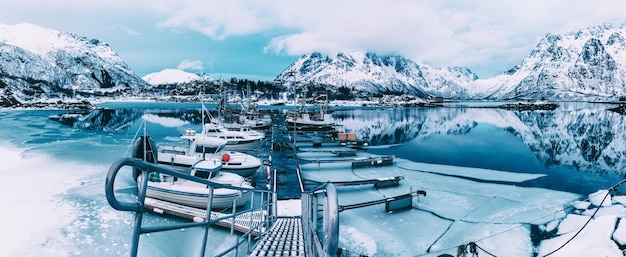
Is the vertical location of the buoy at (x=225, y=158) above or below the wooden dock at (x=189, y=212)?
above

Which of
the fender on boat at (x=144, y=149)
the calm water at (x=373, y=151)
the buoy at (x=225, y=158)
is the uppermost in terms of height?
the fender on boat at (x=144, y=149)

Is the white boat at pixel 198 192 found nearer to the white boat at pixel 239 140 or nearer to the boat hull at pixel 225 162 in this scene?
the boat hull at pixel 225 162

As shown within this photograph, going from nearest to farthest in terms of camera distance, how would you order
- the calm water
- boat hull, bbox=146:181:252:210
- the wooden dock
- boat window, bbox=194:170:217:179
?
the calm water
the wooden dock
boat hull, bbox=146:181:252:210
boat window, bbox=194:170:217:179

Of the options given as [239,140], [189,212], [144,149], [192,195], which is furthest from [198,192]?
[239,140]

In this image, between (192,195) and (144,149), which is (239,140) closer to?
(144,149)

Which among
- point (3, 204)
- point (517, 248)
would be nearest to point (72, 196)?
point (3, 204)

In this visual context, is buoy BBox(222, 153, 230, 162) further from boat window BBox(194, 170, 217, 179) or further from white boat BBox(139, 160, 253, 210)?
boat window BBox(194, 170, 217, 179)

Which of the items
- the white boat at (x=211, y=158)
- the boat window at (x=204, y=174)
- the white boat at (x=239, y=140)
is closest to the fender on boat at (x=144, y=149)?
the boat window at (x=204, y=174)

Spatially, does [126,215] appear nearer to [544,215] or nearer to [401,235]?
[401,235]

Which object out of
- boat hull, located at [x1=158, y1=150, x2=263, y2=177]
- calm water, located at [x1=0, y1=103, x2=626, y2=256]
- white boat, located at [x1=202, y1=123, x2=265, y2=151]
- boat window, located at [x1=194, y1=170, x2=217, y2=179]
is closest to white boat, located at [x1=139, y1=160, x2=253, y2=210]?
boat window, located at [x1=194, y1=170, x2=217, y2=179]

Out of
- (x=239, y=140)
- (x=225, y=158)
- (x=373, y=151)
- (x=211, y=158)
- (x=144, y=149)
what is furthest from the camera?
(x=373, y=151)

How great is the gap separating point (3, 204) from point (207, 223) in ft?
75.4

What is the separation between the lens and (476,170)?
107ft

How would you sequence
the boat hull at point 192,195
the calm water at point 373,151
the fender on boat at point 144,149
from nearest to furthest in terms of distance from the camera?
1. the calm water at point 373,151
2. the boat hull at point 192,195
3. the fender on boat at point 144,149
